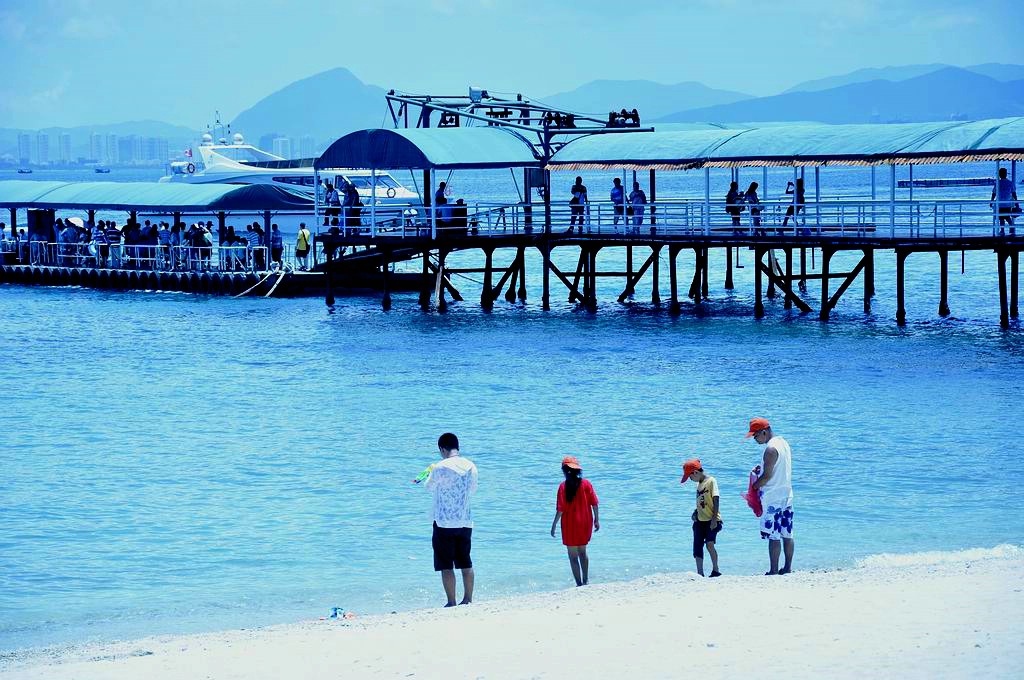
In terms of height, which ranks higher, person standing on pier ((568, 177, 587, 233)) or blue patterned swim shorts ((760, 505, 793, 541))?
person standing on pier ((568, 177, 587, 233))

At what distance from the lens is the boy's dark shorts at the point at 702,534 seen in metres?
14.3

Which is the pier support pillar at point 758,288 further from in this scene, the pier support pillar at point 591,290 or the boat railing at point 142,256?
the boat railing at point 142,256

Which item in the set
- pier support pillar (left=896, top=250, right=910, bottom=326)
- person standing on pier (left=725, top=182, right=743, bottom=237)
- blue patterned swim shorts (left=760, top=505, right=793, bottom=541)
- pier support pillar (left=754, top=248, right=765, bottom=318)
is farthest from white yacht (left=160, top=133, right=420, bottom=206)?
blue patterned swim shorts (left=760, top=505, right=793, bottom=541)

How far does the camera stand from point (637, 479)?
2097 cm

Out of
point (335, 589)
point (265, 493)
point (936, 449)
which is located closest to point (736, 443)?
point (936, 449)

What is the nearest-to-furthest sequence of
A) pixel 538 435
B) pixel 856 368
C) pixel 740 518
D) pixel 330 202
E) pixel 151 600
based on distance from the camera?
1. pixel 151 600
2. pixel 740 518
3. pixel 538 435
4. pixel 856 368
5. pixel 330 202

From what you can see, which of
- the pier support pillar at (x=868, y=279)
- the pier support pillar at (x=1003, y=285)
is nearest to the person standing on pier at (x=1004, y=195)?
the pier support pillar at (x=1003, y=285)

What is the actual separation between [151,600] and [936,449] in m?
12.5

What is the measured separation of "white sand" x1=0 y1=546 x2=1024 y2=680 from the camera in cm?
1013

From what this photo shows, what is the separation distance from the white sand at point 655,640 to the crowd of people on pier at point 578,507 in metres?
0.53

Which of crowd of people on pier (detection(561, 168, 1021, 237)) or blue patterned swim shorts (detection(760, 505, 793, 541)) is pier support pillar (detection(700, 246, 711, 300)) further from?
blue patterned swim shorts (detection(760, 505, 793, 541))

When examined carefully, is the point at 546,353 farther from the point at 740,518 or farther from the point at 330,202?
the point at 740,518

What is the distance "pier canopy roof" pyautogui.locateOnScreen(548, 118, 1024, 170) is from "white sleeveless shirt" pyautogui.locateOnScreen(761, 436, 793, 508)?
66.1 ft

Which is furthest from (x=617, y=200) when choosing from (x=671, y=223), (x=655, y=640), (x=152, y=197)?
(x=655, y=640)
